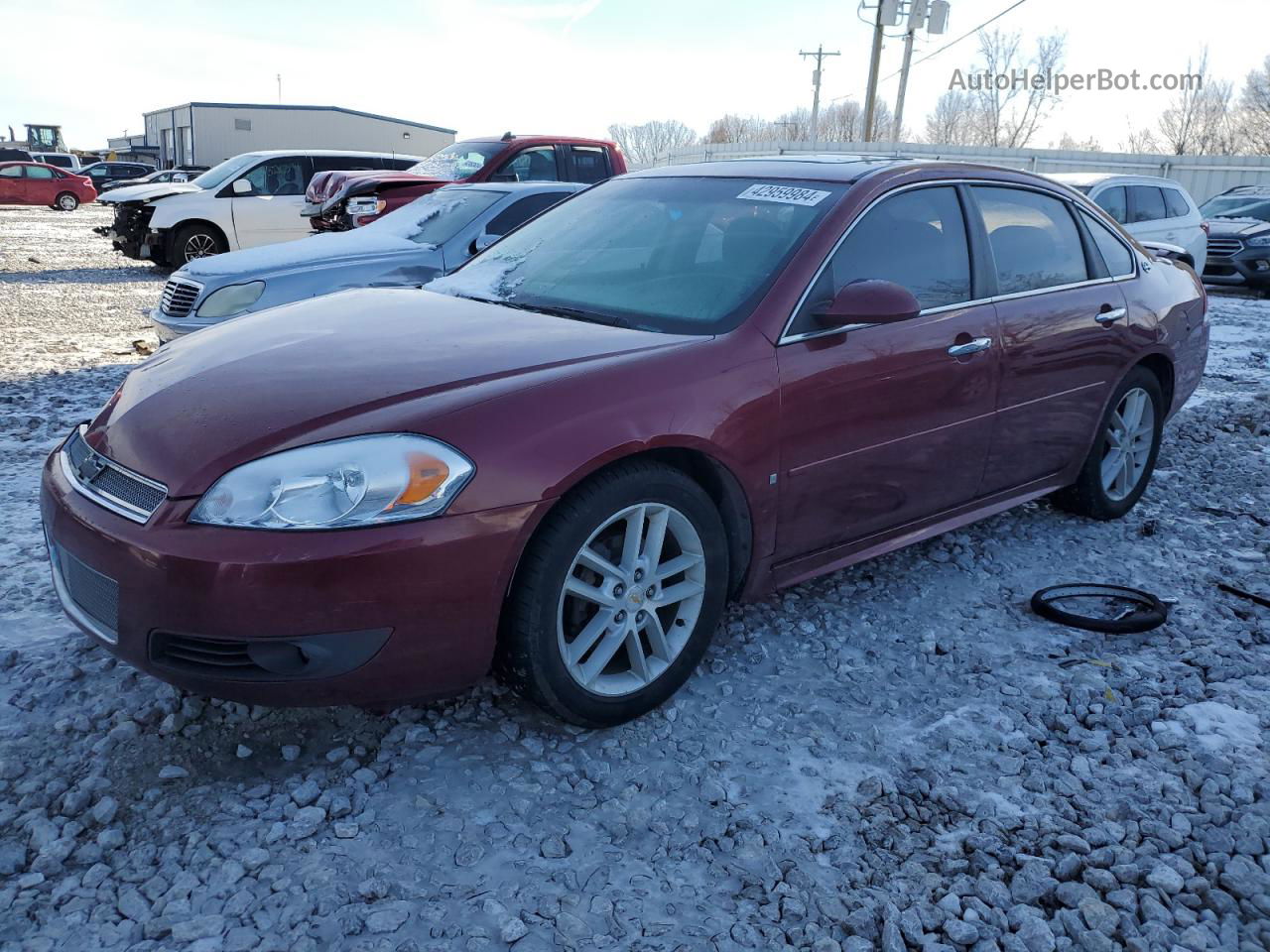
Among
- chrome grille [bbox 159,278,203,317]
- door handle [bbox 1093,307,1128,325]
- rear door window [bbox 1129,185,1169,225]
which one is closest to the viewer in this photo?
door handle [bbox 1093,307,1128,325]

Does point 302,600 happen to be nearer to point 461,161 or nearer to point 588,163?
point 461,161

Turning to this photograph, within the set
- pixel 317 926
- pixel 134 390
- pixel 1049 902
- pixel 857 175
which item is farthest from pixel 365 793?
pixel 857 175

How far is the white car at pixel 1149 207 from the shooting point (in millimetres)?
11867

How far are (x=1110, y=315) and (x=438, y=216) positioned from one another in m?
5.09

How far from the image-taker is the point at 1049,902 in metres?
2.33

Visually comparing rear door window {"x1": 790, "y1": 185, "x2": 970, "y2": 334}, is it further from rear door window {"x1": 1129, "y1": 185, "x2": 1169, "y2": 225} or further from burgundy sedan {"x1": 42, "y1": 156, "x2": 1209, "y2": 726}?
rear door window {"x1": 1129, "y1": 185, "x2": 1169, "y2": 225}

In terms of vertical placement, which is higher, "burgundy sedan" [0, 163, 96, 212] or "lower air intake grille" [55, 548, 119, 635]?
"burgundy sedan" [0, 163, 96, 212]

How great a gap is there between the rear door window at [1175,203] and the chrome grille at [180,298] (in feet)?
37.1

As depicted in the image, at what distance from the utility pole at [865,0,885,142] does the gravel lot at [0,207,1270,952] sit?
26495 millimetres

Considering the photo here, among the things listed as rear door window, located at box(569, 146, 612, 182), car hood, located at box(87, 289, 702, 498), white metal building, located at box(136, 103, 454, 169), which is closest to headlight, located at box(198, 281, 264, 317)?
car hood, located at box(87, 289, 702, 498)

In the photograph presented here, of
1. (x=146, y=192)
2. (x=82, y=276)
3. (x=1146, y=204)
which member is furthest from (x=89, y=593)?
(x=82, y=276)

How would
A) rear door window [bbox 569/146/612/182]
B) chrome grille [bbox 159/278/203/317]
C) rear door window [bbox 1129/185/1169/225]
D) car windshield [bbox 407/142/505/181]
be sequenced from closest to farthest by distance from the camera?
chrome grille [bbox 159/278/203/317] → car windshield [bbox 407/142/505/181] → rear door window [bbox 569/146/612/182] → rear door window [bbox 1129/185/1169/225]

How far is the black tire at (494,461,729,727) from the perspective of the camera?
104 inches

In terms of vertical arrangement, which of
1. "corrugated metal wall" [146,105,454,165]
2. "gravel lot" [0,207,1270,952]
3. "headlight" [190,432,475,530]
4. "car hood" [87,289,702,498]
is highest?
"corrugated metal wall" [146,105,454,165]
